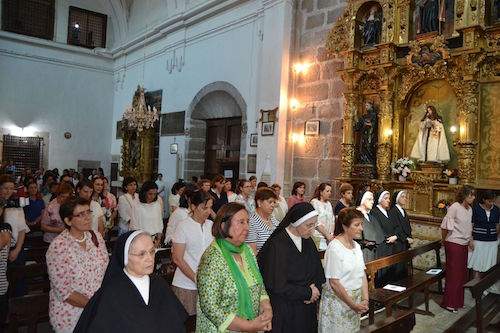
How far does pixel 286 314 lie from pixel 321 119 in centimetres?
713

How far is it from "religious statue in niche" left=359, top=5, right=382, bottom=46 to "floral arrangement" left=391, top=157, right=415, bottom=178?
2.63m

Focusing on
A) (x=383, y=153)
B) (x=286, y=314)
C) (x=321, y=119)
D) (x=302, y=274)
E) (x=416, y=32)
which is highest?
(x=416, y=32)

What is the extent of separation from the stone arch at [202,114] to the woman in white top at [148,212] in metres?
6.63

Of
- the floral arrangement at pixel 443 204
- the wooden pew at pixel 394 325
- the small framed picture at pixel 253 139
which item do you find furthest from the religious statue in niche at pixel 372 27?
the wooden pew at pixel 394 325

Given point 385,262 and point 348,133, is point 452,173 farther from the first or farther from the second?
point 385,262

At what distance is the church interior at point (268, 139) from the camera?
3.77 meters

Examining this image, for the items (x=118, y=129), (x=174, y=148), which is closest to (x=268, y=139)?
(x=174, y=148)

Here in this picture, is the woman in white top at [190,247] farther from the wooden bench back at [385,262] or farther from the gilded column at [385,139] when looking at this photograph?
the gilded column at [385,139]

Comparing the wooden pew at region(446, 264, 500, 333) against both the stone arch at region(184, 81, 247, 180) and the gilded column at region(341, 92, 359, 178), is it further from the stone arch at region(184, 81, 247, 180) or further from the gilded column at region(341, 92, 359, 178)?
the stone arch at region(184, 81, 247, 180)

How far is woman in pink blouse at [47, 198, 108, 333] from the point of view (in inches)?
114

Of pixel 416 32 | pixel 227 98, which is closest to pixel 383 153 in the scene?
pixel 416 32

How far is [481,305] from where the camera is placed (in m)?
4.38

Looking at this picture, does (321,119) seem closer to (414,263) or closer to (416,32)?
(416,32)

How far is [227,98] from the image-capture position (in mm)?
12602
